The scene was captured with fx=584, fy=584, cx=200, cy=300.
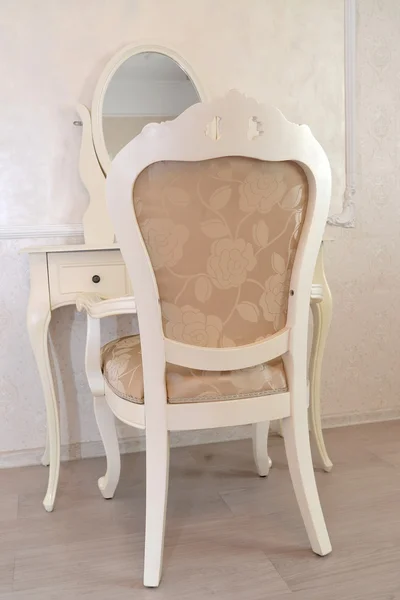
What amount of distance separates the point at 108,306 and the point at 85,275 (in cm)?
42

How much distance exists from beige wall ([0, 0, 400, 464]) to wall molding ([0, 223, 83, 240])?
0.01 m

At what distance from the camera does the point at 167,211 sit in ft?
4.50

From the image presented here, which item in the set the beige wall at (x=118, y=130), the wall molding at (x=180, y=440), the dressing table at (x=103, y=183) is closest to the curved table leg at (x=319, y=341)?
the dressing table at (x=103, y=183)

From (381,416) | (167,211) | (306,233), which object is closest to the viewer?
(167,211)

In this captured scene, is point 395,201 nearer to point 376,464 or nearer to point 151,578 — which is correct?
point 376,464

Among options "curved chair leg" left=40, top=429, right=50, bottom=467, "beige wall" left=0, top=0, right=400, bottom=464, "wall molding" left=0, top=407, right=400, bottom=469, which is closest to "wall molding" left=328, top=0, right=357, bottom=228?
"beige wall" left=0, top=0, right=400, bottom=464

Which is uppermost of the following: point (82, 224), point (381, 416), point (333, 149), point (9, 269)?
point (333, 149)

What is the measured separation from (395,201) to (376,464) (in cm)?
123

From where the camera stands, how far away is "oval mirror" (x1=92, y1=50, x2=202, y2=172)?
2.29 m

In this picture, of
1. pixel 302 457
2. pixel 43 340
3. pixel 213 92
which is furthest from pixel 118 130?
pixel 302 457

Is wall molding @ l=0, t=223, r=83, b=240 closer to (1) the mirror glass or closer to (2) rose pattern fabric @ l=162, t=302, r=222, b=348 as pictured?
(1) the mirror glass

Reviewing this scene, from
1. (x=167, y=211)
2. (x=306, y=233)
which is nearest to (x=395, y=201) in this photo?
(x=306, y=233)

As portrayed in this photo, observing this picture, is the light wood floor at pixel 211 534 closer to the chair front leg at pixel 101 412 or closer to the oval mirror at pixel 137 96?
the chair front leg at pixel 101 412

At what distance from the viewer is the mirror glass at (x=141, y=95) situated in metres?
2.30
